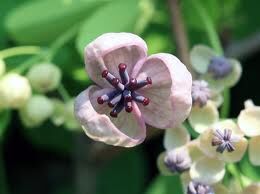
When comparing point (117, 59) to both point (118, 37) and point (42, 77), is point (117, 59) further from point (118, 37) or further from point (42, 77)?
point (42, 77)

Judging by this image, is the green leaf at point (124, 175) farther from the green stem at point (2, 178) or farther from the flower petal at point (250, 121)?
the flower petal at point (250, 121)

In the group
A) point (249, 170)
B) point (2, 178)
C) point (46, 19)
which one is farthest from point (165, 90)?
point (2, 178)

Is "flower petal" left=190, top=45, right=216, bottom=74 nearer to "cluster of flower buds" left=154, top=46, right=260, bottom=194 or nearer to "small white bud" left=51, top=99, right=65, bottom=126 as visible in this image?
"cluster of flower buds" left=154, top=46, right=260, bottom=194

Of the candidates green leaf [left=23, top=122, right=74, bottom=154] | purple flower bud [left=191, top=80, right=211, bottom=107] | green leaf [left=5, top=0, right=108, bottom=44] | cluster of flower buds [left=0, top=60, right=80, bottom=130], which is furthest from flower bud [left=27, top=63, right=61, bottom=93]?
green leaf [left=23, top=122, right=74, bottom=154]

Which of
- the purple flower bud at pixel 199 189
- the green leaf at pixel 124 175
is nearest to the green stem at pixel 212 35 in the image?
the purple flower bud at pixel 199 189

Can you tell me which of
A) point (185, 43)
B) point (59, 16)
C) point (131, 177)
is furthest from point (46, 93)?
point (131, 177)

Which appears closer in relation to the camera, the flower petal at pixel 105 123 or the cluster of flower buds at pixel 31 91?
the flower petal at pixel 105 123

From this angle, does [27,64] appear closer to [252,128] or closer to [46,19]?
[46,19]
